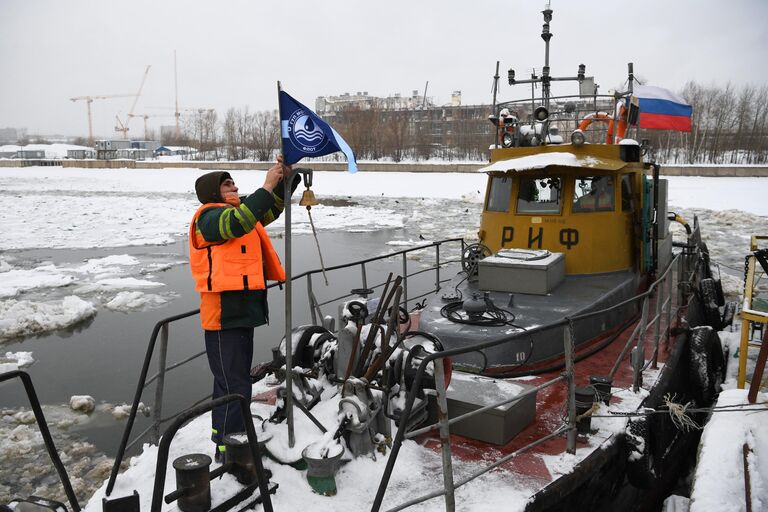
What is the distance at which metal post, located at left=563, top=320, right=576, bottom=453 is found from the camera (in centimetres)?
377

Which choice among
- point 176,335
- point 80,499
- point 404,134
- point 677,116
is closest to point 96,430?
point 80,499

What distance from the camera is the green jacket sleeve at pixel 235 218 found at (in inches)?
130

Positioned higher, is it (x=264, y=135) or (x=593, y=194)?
(x=264, y=135)

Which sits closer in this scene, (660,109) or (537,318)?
(537,318)

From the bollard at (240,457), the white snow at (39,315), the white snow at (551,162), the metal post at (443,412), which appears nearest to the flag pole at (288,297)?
the bollard at (240,457)

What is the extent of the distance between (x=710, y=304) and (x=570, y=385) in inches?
268

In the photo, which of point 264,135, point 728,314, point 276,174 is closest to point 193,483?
point 276,174

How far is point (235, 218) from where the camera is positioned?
330 cm

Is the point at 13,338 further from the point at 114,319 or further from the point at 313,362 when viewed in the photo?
the point at 313,362

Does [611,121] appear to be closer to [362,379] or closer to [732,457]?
[732,457]

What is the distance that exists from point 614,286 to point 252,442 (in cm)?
485

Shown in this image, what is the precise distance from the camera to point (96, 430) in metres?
6.98

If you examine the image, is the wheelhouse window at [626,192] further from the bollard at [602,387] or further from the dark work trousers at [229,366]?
the dark work trousers at [229,366]

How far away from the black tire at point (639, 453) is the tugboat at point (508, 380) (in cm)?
1
